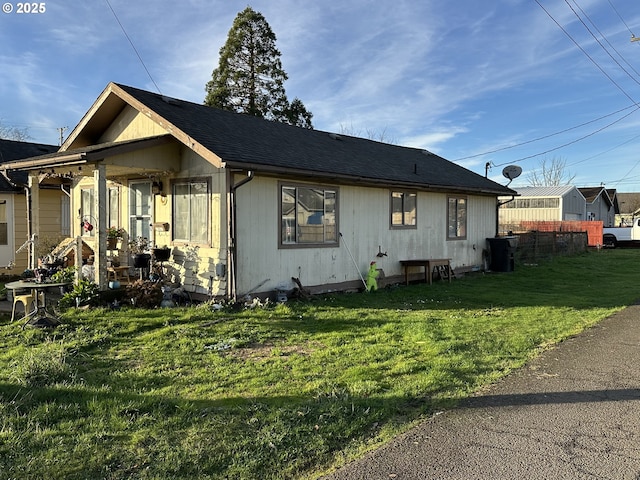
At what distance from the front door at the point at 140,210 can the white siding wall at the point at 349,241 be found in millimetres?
2709

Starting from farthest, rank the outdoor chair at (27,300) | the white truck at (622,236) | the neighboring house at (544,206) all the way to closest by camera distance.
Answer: the neighboring house at (544,206), the white truck at (622,236), the outdoor chair at (27,300)

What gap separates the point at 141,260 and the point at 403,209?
6708mm

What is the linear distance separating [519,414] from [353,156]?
9.77 meters

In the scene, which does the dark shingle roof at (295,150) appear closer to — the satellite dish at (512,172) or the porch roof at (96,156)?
the porch roof at (96,156)

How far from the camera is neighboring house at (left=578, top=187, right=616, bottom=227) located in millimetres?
44094

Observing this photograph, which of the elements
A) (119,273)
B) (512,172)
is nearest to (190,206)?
(119,273)

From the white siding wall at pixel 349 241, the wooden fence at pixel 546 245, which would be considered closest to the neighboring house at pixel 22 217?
the white siding wall at pixel 349 241

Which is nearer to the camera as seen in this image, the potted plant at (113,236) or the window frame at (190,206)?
the window frame at (190,206)

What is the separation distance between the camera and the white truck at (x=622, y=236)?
30.6 m

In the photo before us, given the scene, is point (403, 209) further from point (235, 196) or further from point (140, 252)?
point (140, 252)

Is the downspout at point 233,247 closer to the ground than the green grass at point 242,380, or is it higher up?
higher up

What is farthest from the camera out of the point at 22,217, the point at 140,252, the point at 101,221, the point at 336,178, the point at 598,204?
the point at 598,204

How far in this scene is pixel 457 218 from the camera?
15.1 meters

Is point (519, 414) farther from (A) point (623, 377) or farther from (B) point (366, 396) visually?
→ (A) point (623, 377)
